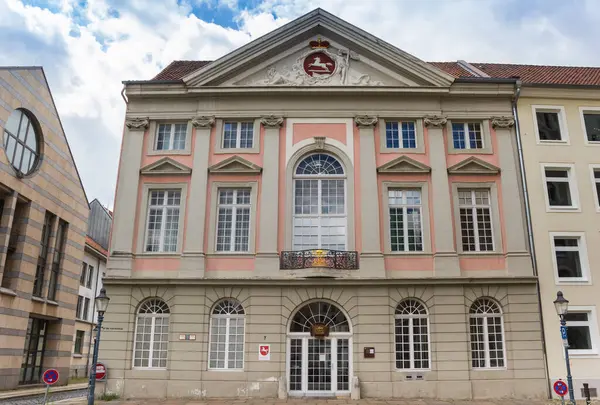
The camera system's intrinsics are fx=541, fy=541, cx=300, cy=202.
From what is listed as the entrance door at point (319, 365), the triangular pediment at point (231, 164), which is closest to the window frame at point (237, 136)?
the triangular pediment at point (231, 164)

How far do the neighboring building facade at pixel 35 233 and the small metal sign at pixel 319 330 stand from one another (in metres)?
15.5

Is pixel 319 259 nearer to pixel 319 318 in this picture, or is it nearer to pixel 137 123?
pixel 319 318

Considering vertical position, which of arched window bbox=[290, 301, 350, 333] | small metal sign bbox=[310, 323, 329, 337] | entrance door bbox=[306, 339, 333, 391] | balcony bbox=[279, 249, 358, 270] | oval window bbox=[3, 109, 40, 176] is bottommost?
entrance door bbox=[306, 339, 333, 391]

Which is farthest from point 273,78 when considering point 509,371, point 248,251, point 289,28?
point 509,371

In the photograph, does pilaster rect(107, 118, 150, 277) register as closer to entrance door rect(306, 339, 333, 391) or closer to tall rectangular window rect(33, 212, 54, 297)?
entrance door rect(306, 339, 333, 391)

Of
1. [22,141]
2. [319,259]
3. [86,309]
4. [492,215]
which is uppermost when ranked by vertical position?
[22,141]

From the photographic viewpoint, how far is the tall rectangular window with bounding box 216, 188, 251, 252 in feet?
70.7

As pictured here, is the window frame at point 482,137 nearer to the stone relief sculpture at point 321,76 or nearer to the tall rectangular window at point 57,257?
the stone relief sculpture at point 321,76

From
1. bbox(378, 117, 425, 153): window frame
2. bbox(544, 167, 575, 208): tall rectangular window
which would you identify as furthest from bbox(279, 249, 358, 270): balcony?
bbox(544, 167, 575, 208): tall rectangular window

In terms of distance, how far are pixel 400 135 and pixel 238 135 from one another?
270 inches

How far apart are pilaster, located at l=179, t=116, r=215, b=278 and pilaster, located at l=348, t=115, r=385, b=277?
6262 millimetres

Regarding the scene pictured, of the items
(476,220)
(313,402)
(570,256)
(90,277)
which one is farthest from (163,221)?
(90,277)

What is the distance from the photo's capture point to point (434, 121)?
22641mm

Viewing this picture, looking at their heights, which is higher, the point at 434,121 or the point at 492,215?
the point at 434,121
